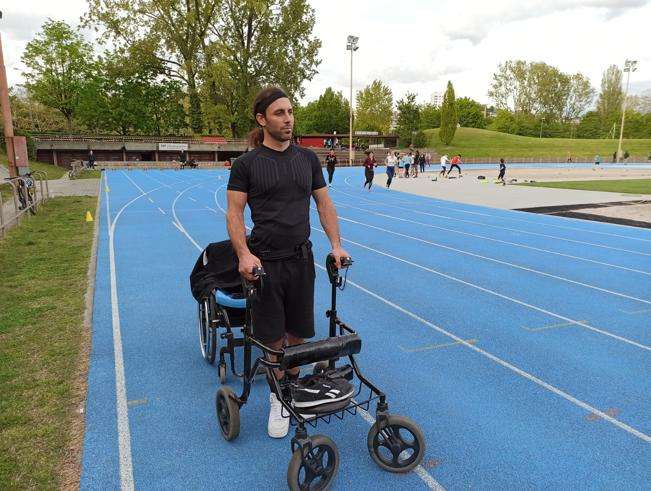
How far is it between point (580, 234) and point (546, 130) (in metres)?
97.9

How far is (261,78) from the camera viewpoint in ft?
158

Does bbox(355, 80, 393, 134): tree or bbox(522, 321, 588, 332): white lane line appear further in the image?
bbox(355, 80, 393, 134): tree

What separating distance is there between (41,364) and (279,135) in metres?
3.36

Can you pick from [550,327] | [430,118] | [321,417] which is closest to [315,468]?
[321,417]

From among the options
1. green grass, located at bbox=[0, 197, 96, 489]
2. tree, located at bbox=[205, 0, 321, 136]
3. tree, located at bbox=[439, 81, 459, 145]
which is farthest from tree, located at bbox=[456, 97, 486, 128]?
green grass, located at bbox=[0, 197, 96, 489]

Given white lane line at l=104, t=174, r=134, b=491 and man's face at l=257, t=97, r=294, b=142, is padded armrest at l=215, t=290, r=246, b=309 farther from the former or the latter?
man's face at l=257, t=97, r=294, b=142

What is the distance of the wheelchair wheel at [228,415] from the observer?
127 inches

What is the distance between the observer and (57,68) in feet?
171

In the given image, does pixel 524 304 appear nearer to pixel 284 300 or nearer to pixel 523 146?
pixel 284 300

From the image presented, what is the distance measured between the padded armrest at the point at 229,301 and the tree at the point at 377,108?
7537 cm

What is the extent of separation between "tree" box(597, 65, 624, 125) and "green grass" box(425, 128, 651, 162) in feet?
83.5

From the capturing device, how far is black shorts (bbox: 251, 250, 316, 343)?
9.87 feet

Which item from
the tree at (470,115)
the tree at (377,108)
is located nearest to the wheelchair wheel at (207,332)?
the tree at (377,108)

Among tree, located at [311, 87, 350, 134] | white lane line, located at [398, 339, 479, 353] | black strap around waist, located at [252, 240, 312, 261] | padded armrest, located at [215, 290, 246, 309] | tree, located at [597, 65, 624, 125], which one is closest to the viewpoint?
black strap around waist, located at [252, 240, 312, 261]
